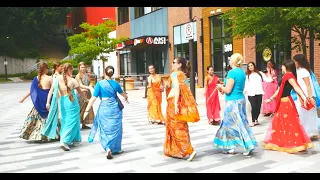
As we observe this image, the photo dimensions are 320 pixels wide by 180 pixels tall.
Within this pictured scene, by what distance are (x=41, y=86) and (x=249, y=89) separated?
4814 millimetres

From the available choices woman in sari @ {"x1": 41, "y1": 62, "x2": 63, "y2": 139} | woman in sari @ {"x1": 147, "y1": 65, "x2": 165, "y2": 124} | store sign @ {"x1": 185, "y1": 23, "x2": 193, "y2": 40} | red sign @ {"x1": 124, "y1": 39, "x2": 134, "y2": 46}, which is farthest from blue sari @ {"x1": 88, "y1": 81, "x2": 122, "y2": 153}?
red sign @ {"x1": 124, "y1": 39, "x2": 134, "y2": 46}

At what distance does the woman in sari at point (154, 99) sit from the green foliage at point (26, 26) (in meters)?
55.2

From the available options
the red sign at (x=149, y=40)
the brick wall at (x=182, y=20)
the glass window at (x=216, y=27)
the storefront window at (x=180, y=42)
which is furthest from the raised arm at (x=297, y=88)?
the red sign at (x=149, y=40)

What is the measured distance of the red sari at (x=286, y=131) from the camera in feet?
21.7

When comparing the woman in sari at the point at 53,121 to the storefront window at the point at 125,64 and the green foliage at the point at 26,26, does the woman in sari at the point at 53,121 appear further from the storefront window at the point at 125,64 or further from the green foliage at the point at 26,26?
the green foliage at the point at 26,26

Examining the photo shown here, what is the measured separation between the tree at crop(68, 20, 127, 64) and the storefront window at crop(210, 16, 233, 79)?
36.4 feet

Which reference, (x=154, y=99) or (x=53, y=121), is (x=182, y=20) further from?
(x=53, y=121)

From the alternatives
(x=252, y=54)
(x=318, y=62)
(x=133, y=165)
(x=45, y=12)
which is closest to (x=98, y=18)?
(x=45, y=12)

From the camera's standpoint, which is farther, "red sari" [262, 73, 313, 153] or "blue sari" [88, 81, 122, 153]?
"blue sari" [88, 81, 122, 153]

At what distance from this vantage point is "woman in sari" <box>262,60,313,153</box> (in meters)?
6.64

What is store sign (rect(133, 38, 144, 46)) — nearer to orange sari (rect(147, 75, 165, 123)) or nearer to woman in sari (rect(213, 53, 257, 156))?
orange sari (rect(147, 75, 165, 123))

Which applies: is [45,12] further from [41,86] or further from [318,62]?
[41,86]

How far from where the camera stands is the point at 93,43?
A: 3356 cm

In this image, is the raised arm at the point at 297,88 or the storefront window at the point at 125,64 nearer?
the raised arm at the point at 297,88
